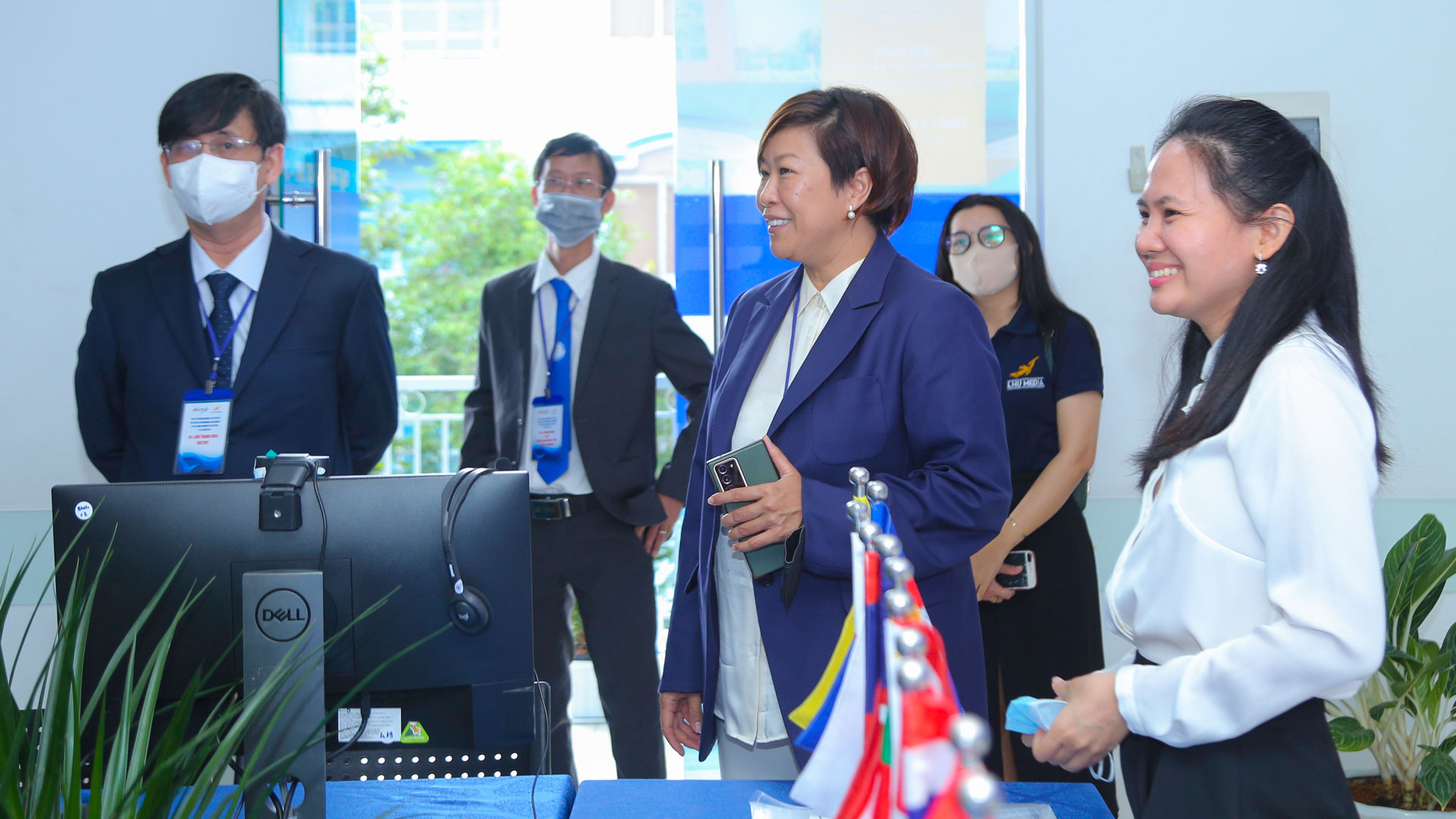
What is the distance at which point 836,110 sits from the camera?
68.8 inches

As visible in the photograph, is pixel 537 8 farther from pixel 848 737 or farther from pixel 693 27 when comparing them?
pixel 848 737

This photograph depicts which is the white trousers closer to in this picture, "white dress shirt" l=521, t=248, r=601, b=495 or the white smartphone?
the white smartphone

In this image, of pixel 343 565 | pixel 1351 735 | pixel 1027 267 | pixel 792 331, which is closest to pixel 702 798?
pixel 343 565

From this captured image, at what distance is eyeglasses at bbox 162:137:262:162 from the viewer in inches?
91.5

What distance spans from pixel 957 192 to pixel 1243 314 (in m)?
2.04

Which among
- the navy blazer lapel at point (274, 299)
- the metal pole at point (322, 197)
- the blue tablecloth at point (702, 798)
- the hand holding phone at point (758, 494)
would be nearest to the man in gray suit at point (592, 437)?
the metal pole at point (322, 197)

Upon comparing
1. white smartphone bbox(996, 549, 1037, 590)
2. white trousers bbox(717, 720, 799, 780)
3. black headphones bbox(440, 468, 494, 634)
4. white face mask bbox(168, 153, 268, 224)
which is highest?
white face mask bbox(168, 153, 268, 224)

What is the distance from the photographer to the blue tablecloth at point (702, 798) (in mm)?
1333

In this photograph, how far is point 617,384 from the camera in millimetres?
2893

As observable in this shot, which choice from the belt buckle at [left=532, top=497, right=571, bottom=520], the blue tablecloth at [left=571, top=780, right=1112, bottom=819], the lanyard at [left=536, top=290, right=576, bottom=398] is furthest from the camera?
the lanyard at [left=536, top=290, right=576, bottom=398]

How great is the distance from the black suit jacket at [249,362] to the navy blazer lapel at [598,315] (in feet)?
1.97

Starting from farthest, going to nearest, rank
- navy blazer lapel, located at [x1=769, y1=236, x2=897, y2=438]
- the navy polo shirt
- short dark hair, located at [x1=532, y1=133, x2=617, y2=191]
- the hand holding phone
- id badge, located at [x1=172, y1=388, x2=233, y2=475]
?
short dark hair, located at [x1=532, y1=133, x2=617, y2=191]
the navy polo shirt
id badge, located at [x1=172, y1=388, x2=233, y2=475]
navy blazer lapel, located at [x1=769, y1=236, x2=897, y2=438]
the hand holding phone

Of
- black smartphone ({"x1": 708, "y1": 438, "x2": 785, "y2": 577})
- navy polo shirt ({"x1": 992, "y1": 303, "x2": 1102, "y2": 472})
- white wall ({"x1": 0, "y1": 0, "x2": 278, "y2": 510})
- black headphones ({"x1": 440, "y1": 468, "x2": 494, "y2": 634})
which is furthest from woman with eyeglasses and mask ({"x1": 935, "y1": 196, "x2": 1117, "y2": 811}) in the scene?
white wall ({"x1": 0, "y1": 0, "x2": 278, "y2": 510})

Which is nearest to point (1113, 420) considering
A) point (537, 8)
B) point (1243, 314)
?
point (1243, 314)
